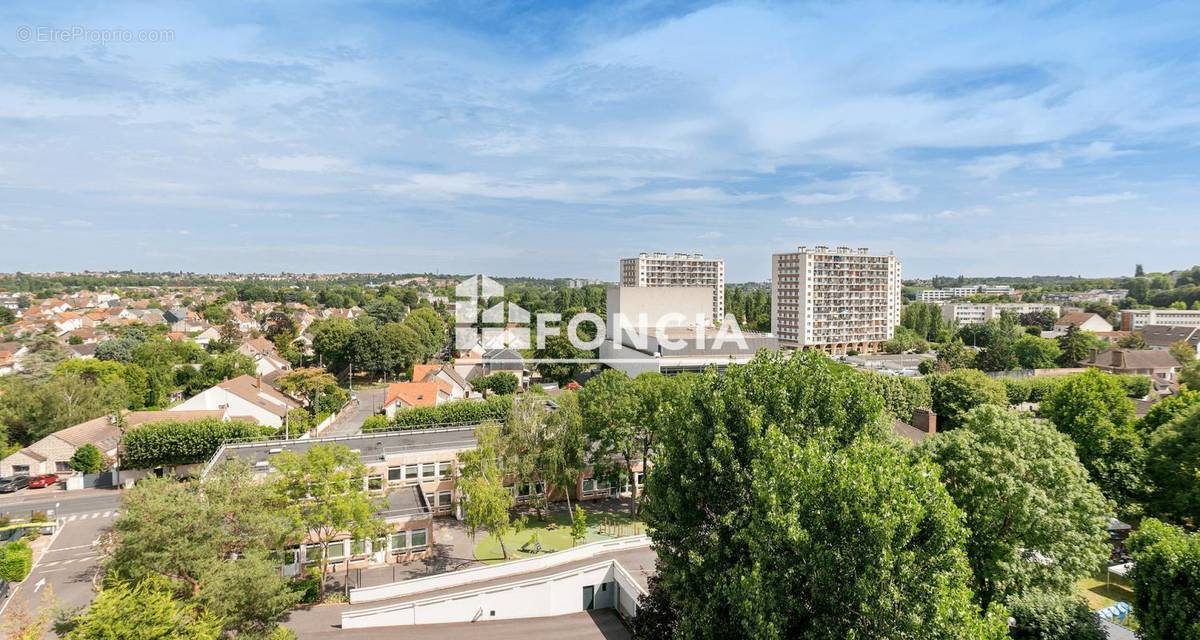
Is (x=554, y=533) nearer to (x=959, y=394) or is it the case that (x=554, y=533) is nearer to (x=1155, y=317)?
(x=959, y=394)

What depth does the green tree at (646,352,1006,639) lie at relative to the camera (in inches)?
356

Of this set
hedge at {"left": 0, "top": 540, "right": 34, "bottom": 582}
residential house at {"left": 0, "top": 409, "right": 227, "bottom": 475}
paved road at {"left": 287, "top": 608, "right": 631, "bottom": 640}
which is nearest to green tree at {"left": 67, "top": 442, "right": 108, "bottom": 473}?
residential house at {"left": 0, "top": 409, "right": 227, "bottom": 475}

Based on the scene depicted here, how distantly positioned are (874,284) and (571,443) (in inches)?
2804

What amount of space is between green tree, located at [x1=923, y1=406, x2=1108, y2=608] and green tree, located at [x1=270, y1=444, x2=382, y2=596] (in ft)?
53.9

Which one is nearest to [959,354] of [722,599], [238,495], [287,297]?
[722,599]

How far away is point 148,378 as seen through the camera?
154 ft

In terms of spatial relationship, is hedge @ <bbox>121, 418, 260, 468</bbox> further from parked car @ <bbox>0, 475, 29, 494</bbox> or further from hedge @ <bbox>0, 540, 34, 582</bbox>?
hedge @ <bbox>0, 540, 34, 582</bbox>

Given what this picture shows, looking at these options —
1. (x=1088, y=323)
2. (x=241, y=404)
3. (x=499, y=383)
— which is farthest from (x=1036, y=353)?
(x=241, y=404)

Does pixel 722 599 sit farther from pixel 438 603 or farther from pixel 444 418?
pixel 444 418

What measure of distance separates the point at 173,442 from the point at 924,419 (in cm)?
4325

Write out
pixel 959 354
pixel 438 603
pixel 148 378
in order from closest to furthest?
1. pixel 438 603
2. pixel 148 378
3. pixel 959 354

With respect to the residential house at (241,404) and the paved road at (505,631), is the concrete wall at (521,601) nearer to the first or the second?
the paved road at (505,631)

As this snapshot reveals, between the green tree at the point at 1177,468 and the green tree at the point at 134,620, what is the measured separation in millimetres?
29371

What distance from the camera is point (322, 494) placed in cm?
1861
